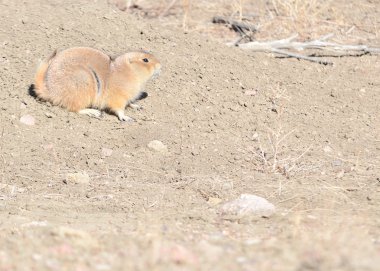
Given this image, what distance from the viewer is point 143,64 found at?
7.49 m

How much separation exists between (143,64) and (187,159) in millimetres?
1244

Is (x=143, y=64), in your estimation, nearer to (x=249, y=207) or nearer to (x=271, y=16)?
(x=249, y=207)

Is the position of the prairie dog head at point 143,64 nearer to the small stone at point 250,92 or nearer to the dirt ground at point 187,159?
the dirt ground at point 187,159

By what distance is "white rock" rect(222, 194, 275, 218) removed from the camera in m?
5.45

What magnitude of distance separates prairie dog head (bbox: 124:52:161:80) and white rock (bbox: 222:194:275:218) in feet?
7.52

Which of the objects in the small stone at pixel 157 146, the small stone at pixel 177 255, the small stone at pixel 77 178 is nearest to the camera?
the small stone at pixel 177 255

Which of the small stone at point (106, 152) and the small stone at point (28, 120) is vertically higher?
the small stone at point (106, 152)

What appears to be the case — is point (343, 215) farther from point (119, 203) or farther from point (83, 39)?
point (83, 39)

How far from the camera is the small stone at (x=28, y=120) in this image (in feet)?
23.1

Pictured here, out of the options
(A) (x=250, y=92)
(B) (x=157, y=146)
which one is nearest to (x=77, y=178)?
(B) (x=157, y=146)

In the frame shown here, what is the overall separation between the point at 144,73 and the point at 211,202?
2102 mm

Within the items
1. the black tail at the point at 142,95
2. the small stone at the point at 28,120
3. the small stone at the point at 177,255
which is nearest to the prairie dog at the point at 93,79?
the black tail at the point at 142,95

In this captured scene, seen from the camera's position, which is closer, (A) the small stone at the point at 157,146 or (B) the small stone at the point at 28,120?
(A) the small stone at the point at 157,146

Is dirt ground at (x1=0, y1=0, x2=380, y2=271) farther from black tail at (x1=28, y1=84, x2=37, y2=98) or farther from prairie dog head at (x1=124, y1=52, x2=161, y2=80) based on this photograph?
prairie dog head at (x1=124, y1=52, x2=161, y2=80)
